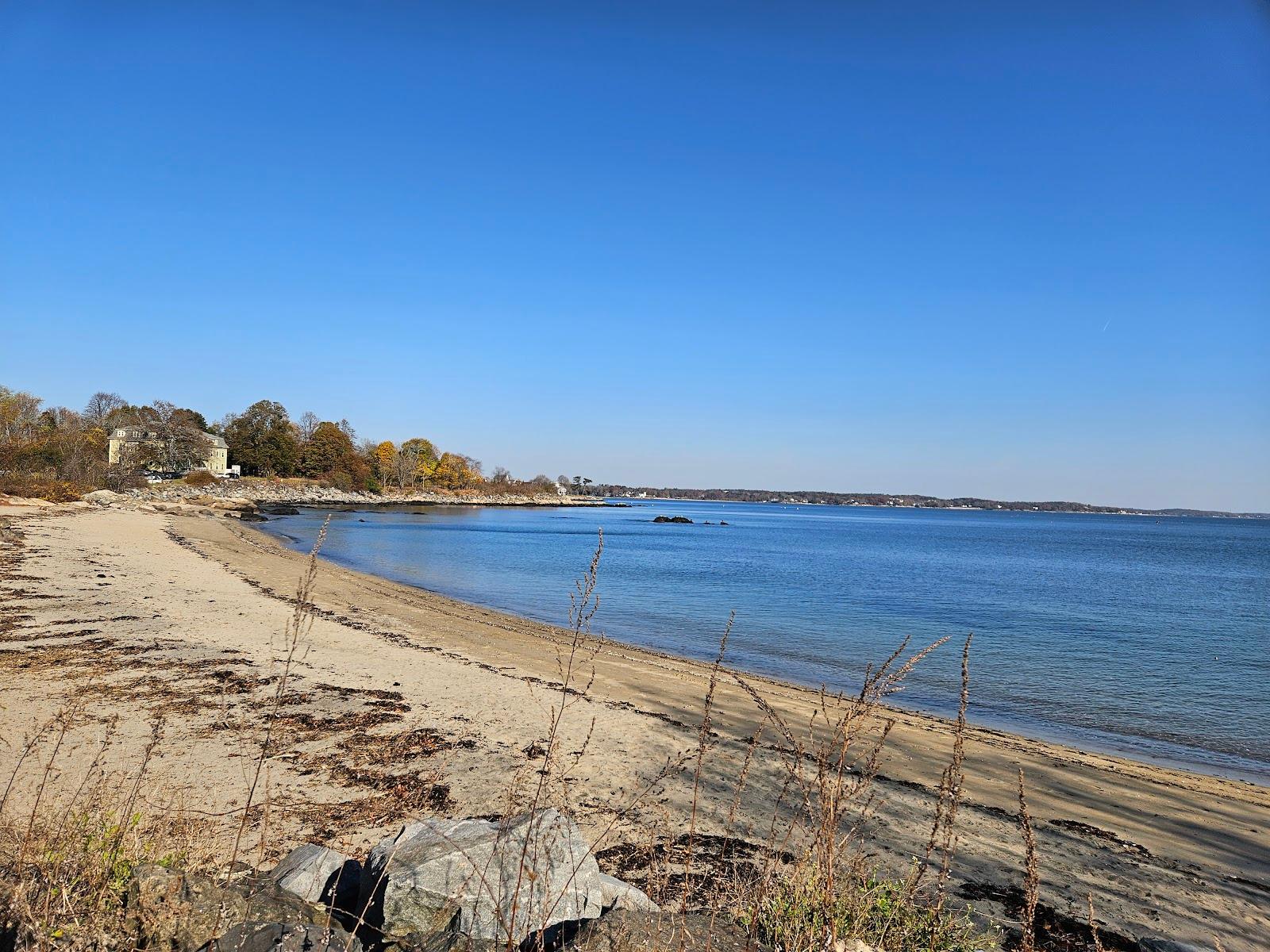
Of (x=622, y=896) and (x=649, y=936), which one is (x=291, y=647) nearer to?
(x=622, y=896)

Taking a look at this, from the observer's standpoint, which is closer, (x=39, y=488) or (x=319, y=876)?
(x=319, y=876)

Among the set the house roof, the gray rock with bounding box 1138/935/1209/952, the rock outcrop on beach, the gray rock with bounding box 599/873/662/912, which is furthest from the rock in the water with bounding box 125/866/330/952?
the house roof

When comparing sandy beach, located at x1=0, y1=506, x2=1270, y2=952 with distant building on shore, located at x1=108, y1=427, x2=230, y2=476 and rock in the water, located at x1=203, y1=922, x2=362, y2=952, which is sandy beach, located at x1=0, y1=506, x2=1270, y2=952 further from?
distant building on shore, located at x1=108, y1=427, x2=230, y2=476

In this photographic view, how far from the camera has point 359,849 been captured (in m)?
5.34

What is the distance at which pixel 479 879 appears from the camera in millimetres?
3861

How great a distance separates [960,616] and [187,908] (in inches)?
1067

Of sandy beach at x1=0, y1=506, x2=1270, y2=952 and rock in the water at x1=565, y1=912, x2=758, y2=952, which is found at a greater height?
rock in the water at x1=565, y1=912, x2=758, y2=952

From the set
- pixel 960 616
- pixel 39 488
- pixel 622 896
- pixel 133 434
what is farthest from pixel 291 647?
pixel 133 434

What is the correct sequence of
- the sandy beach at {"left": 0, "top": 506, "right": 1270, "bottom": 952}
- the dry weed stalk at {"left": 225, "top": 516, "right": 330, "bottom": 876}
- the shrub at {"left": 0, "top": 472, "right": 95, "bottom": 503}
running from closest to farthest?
1. the dry weed stalk at {"left": 225, "top": 516, "right": 330, "bottom": 876}
2. the sandy beach at {"left": 0, "top": 506, "right": 1270, "bottom": 952}
3. the shrub at {"left": 0, "top": 472, "right": 95, "bottom": 503}

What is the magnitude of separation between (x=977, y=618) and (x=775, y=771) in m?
20.8

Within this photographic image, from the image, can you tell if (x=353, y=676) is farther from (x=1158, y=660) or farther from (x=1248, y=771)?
(x=1158, y=660)

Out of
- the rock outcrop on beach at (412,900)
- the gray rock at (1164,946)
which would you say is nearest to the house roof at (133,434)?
the rock outcrop on beach at (412,900)

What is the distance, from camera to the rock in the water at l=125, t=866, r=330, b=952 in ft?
10.1

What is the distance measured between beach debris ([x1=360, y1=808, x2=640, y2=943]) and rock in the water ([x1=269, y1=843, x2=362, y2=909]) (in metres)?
0.24
